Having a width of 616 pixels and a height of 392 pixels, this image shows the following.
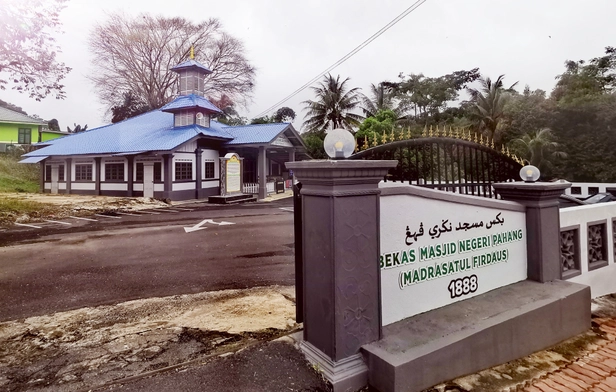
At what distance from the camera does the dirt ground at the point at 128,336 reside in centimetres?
271

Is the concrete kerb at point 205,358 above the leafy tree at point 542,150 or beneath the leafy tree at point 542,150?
beneath

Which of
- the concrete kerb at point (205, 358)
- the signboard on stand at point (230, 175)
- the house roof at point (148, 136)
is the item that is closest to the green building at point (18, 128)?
the house roof at point (148, 136)

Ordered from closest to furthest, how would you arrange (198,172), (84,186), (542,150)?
(198,172)
(542,150)
(84,186)

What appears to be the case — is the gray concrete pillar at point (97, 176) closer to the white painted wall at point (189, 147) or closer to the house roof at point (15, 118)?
the white painted wall at point (189, 147)

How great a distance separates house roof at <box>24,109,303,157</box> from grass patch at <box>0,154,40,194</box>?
3657 millimetres

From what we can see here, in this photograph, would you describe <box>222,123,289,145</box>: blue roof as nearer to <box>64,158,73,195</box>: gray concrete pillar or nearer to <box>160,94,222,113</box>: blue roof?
<box>160,94,222,113</box>: blue roof

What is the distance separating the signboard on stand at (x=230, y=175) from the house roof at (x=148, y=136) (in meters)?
2.20

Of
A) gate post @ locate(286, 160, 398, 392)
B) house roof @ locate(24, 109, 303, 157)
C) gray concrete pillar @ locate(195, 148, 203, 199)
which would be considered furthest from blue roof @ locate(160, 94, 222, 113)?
gate post @ locate(286, 160, 398, 392)

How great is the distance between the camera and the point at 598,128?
71.7 feet

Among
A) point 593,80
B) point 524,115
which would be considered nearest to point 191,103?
point 524,115

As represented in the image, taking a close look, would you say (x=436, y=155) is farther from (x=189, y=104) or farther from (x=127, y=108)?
(x=127, y=108)

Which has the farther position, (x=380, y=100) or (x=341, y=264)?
(x=380, y=100)

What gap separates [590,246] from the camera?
16.3 feet

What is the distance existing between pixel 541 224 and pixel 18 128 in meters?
50.5
